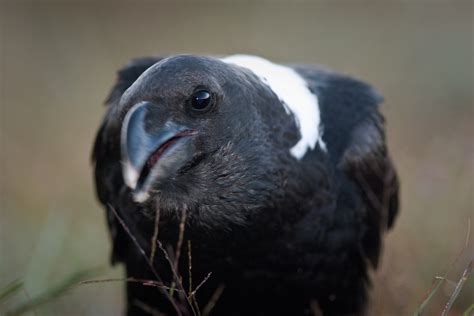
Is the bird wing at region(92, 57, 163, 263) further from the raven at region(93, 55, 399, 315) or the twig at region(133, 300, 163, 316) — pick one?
the twig at region(133, 300, 163, 316)

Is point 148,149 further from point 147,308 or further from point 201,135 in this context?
point 147,308

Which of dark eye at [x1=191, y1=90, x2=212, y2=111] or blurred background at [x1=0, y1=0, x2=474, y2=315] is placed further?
blurred background at [x1=0, y1=0, x2=474, y2=315]

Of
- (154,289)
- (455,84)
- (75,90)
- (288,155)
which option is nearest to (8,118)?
(75,90)

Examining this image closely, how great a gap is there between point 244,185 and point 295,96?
530mm

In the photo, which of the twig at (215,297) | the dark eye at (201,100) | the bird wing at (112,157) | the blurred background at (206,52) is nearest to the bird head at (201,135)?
the dark eye at (201,100)

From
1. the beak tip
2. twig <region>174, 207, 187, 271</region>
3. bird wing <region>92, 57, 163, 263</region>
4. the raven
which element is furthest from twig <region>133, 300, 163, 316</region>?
the beak tip

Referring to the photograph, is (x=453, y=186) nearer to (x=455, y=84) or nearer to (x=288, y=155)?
(x=288, y=155)

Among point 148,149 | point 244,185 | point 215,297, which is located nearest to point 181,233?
point 244,185

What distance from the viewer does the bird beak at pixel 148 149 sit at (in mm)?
2684

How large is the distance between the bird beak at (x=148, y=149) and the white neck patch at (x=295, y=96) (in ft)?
1.82

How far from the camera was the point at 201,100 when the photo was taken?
285 centimetres

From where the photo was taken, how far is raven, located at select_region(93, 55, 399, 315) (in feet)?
9.21

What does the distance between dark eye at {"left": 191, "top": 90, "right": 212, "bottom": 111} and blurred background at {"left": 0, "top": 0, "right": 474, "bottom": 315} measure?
0.91 metres

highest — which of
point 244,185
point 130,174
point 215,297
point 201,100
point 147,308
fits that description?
point 201,100
